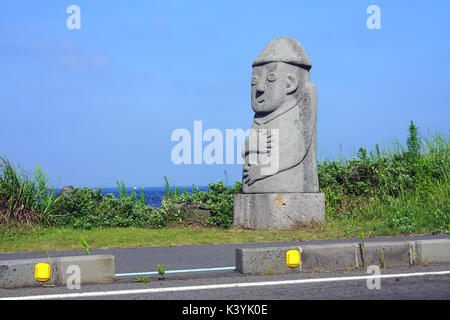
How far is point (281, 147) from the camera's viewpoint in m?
11.7

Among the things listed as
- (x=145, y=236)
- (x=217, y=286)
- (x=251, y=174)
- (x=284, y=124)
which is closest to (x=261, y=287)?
(x=217, y=286)

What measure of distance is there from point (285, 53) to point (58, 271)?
302 inches

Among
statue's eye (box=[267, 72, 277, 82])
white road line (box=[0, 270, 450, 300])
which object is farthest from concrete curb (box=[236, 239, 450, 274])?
statue's eye (box=[267, 72, 277, 82])

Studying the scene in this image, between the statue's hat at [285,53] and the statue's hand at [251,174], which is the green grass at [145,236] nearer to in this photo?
the statue's hand at [251,174]

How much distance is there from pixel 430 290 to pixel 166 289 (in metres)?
2.62

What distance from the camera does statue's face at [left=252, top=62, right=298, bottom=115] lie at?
11.8 metres

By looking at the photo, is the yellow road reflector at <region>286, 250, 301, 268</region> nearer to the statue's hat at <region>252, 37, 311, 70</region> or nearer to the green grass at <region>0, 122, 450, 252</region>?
the green grass at <region>0, 122, 450, 252</region>

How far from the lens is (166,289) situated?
216 inches

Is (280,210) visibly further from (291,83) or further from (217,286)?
(217,286)

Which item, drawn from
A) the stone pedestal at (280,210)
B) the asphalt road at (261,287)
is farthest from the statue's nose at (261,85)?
the asphalt road at (261,287)

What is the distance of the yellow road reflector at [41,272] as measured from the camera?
230 inches

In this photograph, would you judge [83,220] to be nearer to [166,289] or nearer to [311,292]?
[166,289]

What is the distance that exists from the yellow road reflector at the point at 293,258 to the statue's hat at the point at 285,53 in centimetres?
627

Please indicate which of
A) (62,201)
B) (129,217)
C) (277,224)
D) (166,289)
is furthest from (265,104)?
(166,289)
